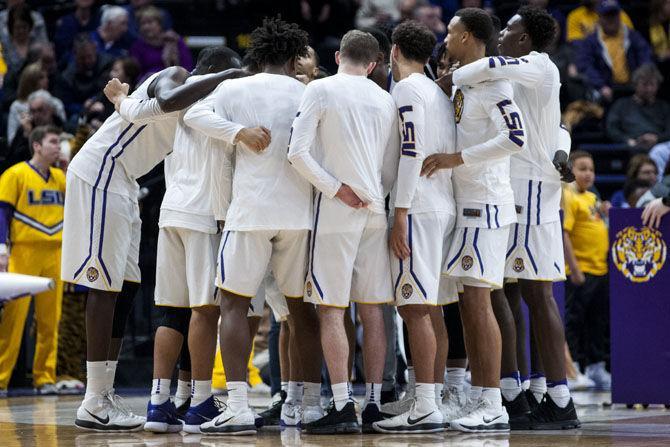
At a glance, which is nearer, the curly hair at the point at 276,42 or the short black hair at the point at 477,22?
the curly hair at the point at 276,42

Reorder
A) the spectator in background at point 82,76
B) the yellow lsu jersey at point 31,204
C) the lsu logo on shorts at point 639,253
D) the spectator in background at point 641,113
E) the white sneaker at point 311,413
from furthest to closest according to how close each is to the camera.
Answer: the spectator in background at point 641,113 < the spectator in background at point 82,76 < the yellow lsu jersey at point 31,204 < the lsu logo on shorts at point 639,253 < the white sneaker at point 311,413

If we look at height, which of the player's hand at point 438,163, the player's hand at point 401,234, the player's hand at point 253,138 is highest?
the player's hand at point 253,138

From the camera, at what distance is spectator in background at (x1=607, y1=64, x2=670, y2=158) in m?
14.1

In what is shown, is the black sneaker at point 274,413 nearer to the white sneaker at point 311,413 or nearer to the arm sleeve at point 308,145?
the white sneaker at point 311,413

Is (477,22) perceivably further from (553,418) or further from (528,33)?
(553,418)

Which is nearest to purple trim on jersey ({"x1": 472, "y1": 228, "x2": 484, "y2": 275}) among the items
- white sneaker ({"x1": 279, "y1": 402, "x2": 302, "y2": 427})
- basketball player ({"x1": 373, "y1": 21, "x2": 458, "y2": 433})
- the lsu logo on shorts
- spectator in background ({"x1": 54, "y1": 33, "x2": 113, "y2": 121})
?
basketball player ({"x1": 373, "y1": 21, "x2": 458, "y2": 433})

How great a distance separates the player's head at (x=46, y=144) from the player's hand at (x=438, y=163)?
15.7ft

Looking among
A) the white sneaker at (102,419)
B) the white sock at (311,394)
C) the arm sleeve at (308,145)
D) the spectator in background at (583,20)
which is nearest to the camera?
the arm sleeve at (308,145)

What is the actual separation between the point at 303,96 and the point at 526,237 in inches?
62.2

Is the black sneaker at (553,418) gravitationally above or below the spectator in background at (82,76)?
below

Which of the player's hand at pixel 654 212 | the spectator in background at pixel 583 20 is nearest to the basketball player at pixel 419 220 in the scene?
the player's hand at pixel 654 212

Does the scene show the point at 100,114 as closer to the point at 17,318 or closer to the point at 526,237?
the point at 17,318

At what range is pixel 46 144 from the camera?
1054 centimetres

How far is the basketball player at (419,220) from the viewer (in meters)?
6.61
